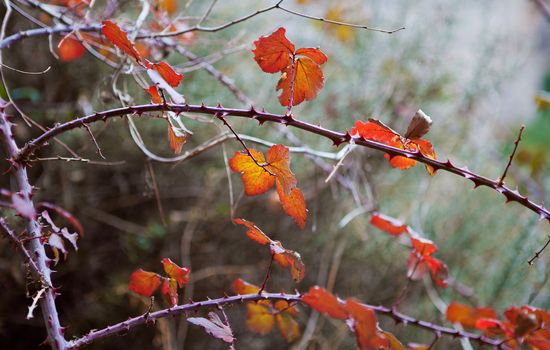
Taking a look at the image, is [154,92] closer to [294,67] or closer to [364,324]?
[294,67]

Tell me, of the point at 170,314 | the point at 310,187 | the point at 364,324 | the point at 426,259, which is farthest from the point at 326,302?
the point at 310,187

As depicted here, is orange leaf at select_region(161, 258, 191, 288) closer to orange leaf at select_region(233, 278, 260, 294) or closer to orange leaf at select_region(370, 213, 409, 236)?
orange leaf at select_region(233, 278, 260, 294)

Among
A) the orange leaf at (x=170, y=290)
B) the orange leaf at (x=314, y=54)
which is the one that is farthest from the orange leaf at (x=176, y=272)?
the orange leaf at (x=314, y=54)

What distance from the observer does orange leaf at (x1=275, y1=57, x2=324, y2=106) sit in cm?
50

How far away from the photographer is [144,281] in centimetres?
55

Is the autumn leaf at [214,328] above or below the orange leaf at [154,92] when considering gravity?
below

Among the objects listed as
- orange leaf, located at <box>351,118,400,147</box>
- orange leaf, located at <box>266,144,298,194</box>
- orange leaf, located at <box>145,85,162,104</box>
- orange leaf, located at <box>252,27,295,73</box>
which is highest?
orange leaf, located at <box>252,27,295,73</box>

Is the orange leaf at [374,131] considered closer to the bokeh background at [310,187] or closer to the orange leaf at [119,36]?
the orange leaf at [119,36]

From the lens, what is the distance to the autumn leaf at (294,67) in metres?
0.49

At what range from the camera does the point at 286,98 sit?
503 millimetres

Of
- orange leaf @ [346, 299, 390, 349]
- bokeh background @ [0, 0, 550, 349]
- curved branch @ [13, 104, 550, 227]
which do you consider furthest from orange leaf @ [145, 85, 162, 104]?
bokeh background @ [0, 0, 550, 349]

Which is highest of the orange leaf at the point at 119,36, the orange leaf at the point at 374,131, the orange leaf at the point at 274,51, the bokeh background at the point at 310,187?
the orange leaf at the point at 274,51

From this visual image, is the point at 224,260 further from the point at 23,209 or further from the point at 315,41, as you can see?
the point at 23,209

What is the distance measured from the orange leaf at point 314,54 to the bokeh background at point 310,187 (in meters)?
0.33
